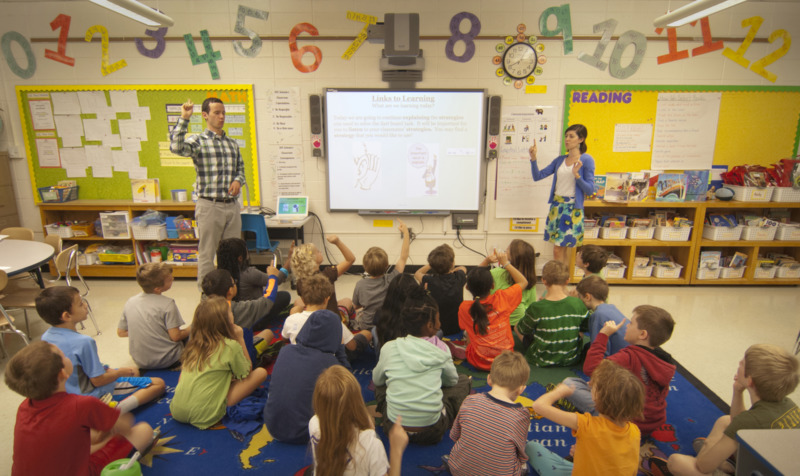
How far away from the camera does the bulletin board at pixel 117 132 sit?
4.56 metres

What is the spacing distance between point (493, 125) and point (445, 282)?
2.25 metres

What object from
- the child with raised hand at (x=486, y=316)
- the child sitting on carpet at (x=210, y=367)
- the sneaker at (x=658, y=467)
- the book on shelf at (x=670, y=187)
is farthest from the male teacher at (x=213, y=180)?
the book on shelf at (x=670, y=187)

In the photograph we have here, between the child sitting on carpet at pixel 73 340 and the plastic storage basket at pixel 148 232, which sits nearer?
the child sitting on carpet at pixel 73 340

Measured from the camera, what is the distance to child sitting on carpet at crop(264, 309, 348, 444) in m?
1.93

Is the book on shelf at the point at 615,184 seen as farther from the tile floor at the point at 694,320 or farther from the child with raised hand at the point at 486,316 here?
the child with raised hand at the point at 486,316

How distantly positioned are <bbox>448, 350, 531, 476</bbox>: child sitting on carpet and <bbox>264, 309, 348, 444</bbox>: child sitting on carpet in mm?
701

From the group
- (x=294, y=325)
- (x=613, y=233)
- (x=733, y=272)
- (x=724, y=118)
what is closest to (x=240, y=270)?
(x=294, y=325)

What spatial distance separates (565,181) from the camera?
13.2 feet

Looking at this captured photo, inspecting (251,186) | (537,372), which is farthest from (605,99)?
(251,186)

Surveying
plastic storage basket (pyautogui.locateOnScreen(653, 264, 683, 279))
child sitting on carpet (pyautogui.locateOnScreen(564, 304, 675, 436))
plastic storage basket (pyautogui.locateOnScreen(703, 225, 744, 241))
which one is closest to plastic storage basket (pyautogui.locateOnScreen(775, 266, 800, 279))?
plastic storage basket (pyautogui.locateOnScreen(703, 225, 744, 241))

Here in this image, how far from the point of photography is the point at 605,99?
4492 millimetres

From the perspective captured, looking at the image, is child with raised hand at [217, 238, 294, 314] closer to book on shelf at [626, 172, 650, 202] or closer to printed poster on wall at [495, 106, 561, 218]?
printed poster on wall at [495, 106, 561, 218]

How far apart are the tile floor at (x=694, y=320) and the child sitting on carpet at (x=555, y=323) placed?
0.95 m

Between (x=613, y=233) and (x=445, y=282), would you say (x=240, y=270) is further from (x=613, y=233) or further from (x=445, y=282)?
(x=613, y=233)
